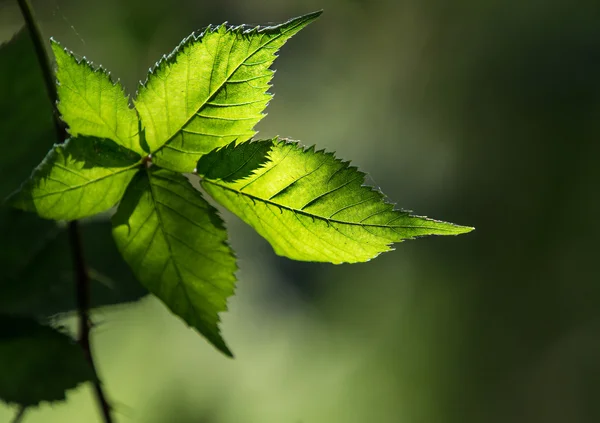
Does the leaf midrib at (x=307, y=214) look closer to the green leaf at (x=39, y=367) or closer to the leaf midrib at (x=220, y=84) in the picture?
the leaf midrib at (x=220, y=84)

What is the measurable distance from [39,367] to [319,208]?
0.20m

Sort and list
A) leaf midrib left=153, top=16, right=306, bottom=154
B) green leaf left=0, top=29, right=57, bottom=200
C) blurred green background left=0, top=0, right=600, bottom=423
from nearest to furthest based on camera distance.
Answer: leaf midrib left=153, top=16, right=306, bottom=154, green leaf left=0, top=29, right=57, bottom=200, blurred green background left=0, top=0, right=600, bottom=423

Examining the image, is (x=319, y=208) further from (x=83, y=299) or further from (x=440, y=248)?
(x=440, y=248)

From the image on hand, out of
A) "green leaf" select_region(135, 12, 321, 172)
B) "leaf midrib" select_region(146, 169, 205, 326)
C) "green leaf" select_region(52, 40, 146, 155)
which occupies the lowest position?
"leaf midrib" select_region(146, 169, 205, 326)

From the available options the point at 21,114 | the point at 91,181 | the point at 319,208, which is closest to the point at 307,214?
the point at 319,208

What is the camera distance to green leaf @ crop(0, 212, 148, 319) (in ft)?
1.37

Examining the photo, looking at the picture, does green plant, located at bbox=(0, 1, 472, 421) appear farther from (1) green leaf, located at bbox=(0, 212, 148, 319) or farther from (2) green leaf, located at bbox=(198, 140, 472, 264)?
(1) green leaf, located at bbox=(0, 212, 148, 319)

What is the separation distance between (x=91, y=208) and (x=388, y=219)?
16 cm

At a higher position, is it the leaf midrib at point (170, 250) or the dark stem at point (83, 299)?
the leaf midrib at point (170, 250)

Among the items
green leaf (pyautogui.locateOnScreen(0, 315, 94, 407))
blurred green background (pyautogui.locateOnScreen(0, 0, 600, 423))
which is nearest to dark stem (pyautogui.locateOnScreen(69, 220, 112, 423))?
green leaf (pyautogui.locateOnScreen(0, 315, 94, 407))

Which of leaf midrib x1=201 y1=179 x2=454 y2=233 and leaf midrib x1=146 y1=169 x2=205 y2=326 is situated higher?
leaf midrib x1=201 y1=179 x2=454 y2=233

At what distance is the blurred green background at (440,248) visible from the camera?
66.6 inches

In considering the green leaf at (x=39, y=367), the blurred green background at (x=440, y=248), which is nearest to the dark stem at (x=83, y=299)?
the green leaf at (x=39, y=367)

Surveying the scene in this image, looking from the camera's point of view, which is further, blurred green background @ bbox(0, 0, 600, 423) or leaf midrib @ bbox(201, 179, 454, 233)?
blurred green background @ bbox(0, 0, 600, 423)
